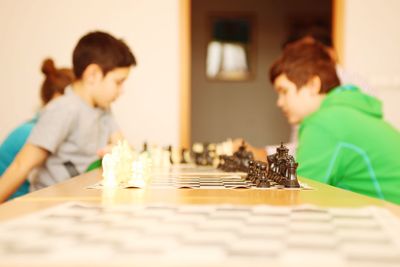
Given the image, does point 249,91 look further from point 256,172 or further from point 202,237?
point 202,237

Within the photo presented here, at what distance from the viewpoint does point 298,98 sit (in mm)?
2355

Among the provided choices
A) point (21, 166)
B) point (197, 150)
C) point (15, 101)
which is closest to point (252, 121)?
point (15, 101)

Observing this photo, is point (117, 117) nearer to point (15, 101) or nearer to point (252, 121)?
point (15, 101)

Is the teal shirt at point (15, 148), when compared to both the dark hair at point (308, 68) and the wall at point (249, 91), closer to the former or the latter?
the dark hair at point (308, 68)

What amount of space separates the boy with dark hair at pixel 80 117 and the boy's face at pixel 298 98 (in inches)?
31.5

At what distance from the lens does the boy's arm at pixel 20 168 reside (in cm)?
207

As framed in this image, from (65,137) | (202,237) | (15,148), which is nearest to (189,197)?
(202,237)

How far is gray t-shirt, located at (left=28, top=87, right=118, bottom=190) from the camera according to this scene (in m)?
2.31

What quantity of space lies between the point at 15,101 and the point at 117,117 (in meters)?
0.88

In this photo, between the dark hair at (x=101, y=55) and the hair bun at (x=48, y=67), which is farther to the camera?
the hair bun at (x=48, y=67)

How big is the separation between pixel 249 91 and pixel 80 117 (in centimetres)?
507

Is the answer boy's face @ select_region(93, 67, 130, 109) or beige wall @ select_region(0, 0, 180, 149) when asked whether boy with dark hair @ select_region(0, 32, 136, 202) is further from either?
beige wall @ select_region(0, 0, 180, 149)

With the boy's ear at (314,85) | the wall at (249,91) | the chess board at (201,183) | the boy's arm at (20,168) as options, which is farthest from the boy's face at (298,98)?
the wall at (249,91)

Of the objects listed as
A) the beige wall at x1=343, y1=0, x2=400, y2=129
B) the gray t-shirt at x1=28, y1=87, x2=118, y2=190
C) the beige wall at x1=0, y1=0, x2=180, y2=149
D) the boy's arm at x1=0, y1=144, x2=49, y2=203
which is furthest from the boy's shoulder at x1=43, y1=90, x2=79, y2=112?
the beige wall at x1=343, y1=0, x2=400, y2=129
